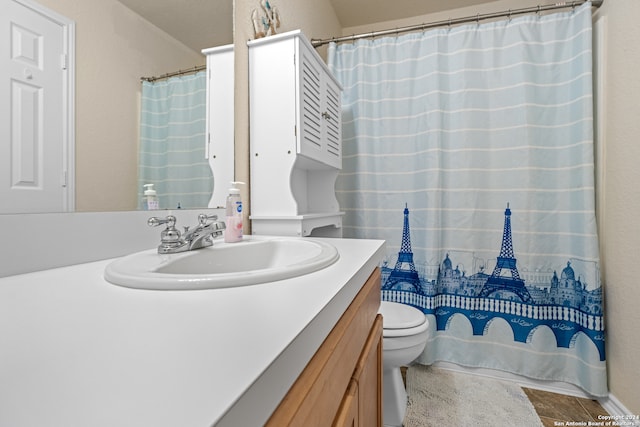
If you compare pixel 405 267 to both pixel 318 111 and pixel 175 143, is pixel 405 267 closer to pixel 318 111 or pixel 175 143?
pixel 318 111

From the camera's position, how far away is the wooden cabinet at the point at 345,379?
1.10 feet

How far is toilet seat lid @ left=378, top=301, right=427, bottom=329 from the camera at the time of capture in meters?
1.27

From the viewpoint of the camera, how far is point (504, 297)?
1597 mm

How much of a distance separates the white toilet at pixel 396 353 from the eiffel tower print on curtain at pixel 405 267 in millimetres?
395

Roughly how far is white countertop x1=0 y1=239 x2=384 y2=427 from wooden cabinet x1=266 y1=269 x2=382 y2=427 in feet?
0.09

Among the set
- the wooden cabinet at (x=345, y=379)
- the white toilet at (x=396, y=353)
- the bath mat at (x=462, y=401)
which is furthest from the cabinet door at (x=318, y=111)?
the bath mat at (x=462, y=401)

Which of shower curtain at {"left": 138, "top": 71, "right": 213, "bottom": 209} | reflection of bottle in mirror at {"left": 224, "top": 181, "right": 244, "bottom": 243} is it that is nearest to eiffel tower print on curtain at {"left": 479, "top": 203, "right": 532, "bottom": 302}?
reflection of bottle in mirror at {"left": 224, "top": 181, "right": 244, "bottom": 243}

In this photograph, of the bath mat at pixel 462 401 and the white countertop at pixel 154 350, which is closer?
the white countertop at pixel 154 350

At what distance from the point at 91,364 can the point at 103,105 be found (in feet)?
2.07

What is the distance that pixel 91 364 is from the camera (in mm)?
253

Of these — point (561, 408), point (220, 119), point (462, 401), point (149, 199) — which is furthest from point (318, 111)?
point (561, 408)

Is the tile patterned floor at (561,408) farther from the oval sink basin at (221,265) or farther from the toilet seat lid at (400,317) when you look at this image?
the oval sink basin at (221,265)

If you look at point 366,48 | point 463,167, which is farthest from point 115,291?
point 366,48

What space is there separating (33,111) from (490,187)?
1806 millimetres
